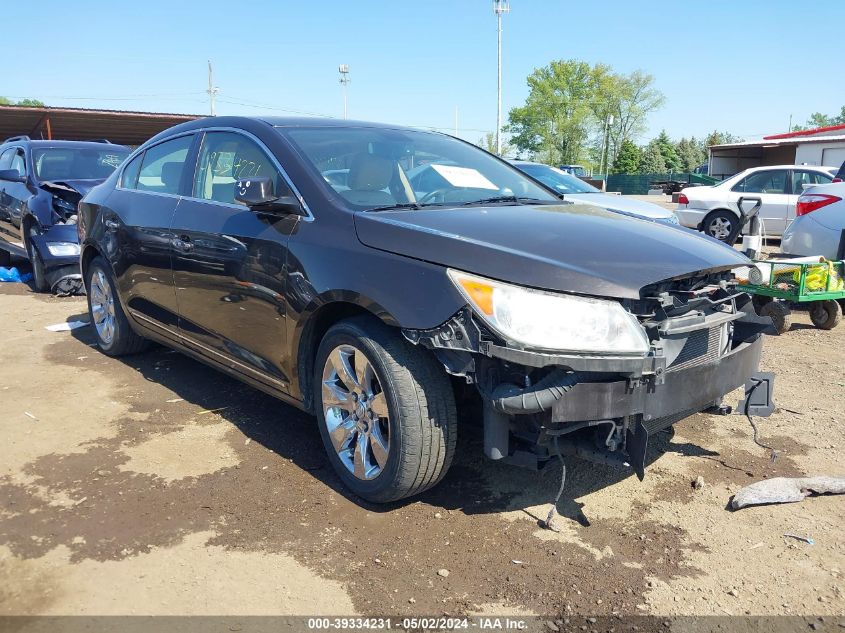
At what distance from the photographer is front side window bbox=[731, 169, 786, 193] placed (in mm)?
13672

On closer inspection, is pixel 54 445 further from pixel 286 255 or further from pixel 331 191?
pixel 331 191

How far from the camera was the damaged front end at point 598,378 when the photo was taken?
255cm

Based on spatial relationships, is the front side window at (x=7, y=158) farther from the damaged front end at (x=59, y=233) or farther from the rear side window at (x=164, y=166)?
the rear side window at (x=164, y=166)

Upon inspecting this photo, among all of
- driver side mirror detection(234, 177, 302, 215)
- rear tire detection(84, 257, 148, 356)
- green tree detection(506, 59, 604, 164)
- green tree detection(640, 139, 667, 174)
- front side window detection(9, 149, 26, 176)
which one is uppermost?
green tree detection(506, 59, 604, 164)

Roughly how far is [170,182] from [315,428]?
1813 mm

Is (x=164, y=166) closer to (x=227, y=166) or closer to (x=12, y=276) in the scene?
(x=227, y=166)

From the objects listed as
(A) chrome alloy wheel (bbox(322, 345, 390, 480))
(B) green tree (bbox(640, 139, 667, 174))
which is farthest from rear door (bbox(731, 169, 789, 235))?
(B) green tree (bbox(640, 139, 667, 174))

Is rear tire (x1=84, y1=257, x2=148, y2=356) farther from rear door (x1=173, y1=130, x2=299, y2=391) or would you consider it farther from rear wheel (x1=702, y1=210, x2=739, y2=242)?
rear wheel (x1=702, y1=210, x2=739, y2=242)

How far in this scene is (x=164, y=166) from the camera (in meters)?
4.62

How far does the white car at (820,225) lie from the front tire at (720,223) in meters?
6.62

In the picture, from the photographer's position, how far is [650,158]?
68.1 metres

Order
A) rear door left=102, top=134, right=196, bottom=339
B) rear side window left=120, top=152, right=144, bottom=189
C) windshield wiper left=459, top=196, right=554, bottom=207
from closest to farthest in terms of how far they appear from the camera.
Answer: windshield wiper left=459, top=196, right=554, bottom=207 → rear door left=102, top=134, right=196, bottom=339 → rear side window left=120, top=152, right=144, bottom=189

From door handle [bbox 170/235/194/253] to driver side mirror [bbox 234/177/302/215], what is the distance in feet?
2.57

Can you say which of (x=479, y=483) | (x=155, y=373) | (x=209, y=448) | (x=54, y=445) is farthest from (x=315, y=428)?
(x=155, y=373)
